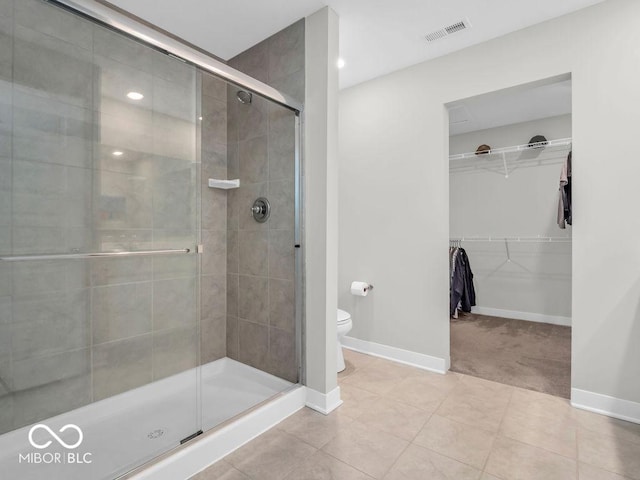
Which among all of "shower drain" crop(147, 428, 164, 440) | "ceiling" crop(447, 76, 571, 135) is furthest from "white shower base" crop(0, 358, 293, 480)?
"ceiling" crop(447, 76, 571, 135)

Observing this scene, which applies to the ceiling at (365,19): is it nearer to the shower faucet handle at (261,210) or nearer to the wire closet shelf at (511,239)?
the shower faucet handle at (261,210)

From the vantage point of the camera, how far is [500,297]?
4539mm

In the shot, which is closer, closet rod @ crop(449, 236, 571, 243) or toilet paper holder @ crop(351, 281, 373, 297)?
toilet paper holder @ crop(351, 281, 373, 297)

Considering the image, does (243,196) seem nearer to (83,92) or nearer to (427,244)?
(83,92)

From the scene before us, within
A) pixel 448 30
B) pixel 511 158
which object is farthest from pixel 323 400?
pixel 511 158

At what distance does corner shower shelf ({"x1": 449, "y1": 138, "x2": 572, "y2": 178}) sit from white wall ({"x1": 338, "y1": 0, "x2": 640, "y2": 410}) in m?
1.64

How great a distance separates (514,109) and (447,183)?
1.97m

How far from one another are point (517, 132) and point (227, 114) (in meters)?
3.69

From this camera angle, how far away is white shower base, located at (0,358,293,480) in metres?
1.53

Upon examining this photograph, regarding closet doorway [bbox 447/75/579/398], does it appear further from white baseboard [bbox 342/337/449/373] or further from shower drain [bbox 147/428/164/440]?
shower drain [bbox 147/428/164/440]

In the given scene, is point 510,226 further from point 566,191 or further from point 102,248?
point 102,248

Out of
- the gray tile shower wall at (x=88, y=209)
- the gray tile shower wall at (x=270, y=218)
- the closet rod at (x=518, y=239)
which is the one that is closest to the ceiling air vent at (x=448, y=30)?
the gray tile shower wall at (x=270, y=218)

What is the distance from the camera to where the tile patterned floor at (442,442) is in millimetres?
1573

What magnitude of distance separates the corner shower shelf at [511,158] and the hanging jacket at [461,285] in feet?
3.92
